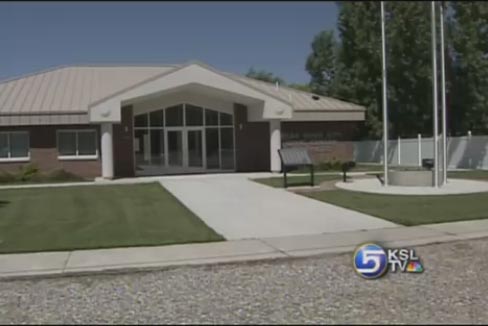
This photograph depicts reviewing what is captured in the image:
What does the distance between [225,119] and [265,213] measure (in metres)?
16.3

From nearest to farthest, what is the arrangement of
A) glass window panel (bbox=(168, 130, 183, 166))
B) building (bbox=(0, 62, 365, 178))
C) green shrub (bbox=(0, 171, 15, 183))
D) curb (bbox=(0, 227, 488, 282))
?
curb (bbox=(0, 227, 488, 282)), green shrub (bbox=(0, 171, 15, 183)), building (bbox=(0, 62, 365, 178)), glass window panel (bbox=(168, 130, 183, 166))

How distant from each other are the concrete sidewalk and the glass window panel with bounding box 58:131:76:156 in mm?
18958

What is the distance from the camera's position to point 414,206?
13672 mm

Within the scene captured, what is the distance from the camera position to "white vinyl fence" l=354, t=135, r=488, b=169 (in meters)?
28.3

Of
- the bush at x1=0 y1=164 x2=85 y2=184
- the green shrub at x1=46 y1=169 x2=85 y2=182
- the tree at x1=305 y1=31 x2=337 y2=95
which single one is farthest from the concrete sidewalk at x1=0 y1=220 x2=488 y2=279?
the tree at x1=305 y1=31 x2=337 y2=95

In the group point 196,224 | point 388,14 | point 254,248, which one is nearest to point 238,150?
point 388,14

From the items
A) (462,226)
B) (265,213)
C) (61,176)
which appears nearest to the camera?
(462,226)

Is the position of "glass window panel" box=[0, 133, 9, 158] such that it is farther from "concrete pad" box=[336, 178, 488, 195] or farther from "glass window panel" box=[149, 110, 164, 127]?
"concrete pad" box=[336, 178, 488, 195]

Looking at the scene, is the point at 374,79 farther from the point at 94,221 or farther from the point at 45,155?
the point at 94,221

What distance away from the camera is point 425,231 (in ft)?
34.1

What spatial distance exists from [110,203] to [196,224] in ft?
14.8

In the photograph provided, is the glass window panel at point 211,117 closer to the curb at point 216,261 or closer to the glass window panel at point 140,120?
the glass window panel at point 140,120

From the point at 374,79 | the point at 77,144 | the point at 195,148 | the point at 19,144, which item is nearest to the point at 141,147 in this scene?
A: the point at 195,148

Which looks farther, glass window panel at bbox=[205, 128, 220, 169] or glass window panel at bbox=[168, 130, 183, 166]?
glass window panel at bbox=[205, 128, 220, 169]
